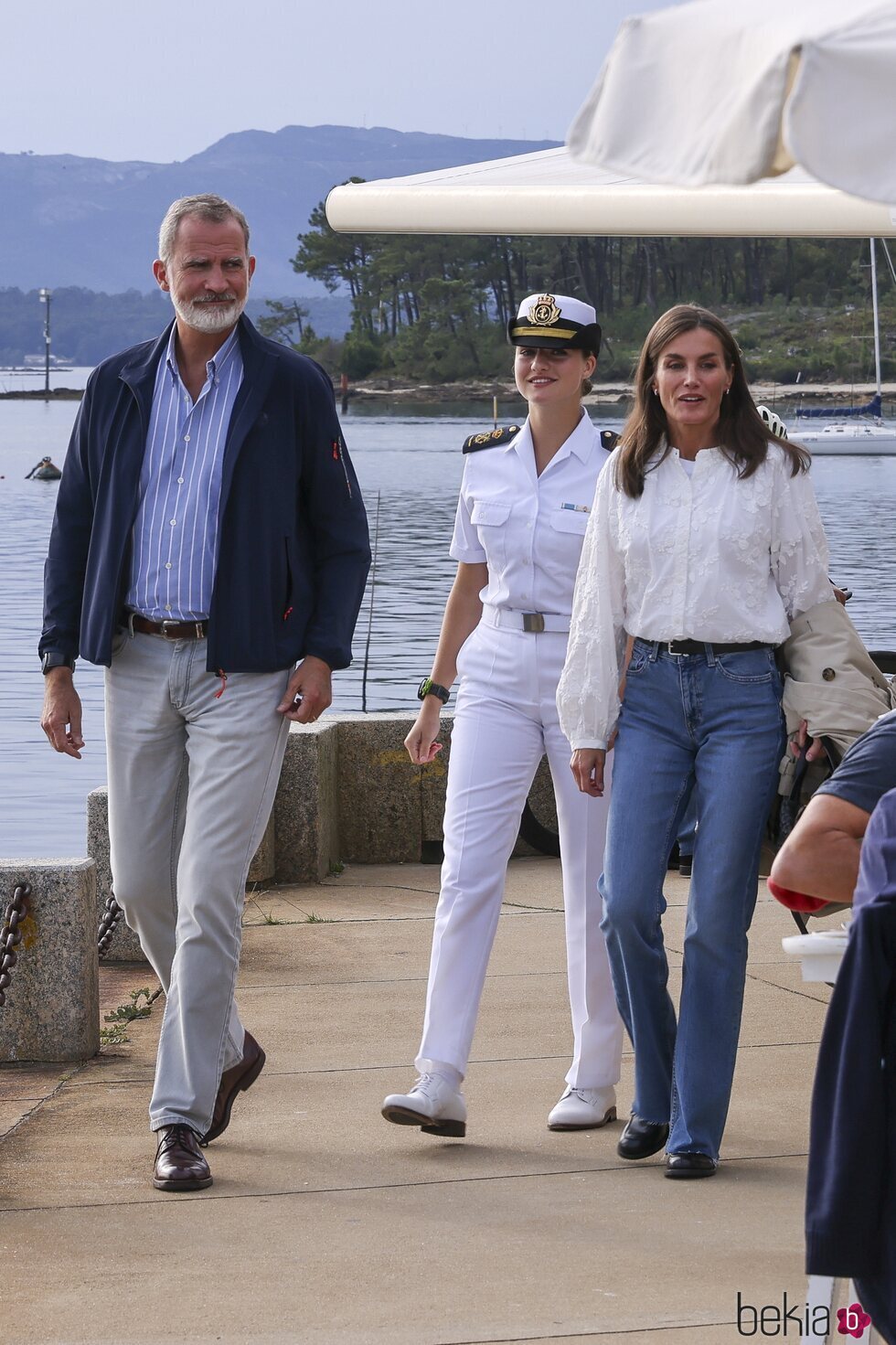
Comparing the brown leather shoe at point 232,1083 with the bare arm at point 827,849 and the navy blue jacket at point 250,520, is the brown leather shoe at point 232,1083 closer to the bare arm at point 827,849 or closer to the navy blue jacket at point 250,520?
the navy blue jacket at point 250,520

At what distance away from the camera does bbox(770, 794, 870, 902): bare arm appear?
10.6ft

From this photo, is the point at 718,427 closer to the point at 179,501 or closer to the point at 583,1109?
the point at 179,501

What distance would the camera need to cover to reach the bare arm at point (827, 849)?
3221 millimetres

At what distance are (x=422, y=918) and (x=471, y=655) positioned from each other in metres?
2.49

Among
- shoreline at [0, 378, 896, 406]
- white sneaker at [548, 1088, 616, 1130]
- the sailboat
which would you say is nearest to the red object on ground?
white sneaker at [548, 1088, 616, 1130]

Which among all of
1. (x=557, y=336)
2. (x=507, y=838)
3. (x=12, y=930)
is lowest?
(x=12, y=930)

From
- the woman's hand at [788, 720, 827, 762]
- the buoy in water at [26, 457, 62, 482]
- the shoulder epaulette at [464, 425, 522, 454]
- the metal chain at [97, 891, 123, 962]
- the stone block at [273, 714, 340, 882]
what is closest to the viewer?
the woman's hand at [788, 720, 827, 762]

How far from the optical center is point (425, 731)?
213 inches

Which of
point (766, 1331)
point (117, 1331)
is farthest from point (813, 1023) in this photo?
point (117, 1331)

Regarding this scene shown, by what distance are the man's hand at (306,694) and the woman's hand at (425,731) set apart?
2.00ft

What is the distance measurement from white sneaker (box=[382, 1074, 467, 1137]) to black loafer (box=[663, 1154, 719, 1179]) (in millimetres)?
579

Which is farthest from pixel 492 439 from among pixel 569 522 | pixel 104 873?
pixel 104 873

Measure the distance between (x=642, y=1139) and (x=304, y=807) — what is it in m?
3.43

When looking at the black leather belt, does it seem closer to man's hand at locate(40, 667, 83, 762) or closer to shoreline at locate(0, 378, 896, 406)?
man's hand at locate(40, 667, 83, 762)
